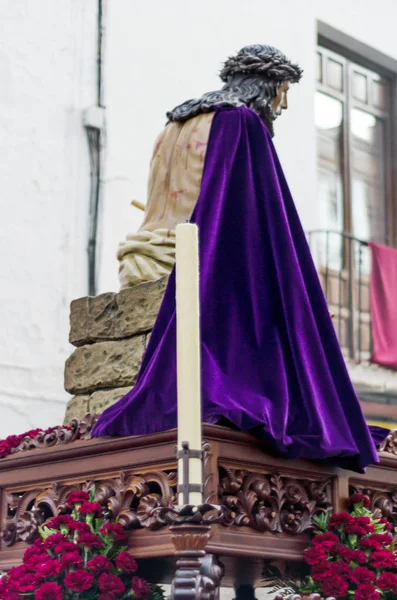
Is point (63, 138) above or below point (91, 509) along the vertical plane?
above

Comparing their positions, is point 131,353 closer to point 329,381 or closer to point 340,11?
point 329,381

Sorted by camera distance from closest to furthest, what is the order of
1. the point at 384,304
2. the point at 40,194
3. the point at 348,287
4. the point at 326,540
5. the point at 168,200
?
1. the point at 326,540
2. the point at 168,200
3. the point at 40,194
4. the point at 384,304
5. the point at 348,287

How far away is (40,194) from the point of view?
537 centimetres

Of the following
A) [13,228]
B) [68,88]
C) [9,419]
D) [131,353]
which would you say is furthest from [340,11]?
[131,353]

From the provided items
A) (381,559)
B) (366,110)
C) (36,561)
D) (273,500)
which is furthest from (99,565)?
(366,110)

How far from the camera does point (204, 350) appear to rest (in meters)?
2.50

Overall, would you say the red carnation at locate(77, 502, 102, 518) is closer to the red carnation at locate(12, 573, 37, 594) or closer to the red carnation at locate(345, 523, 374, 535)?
the red carnation at locate(12, 573, 37, 594)

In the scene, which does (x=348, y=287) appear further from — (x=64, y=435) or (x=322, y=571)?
(x=322, y=571)

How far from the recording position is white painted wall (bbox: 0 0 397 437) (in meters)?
5.19

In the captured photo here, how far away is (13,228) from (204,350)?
9.42 ft

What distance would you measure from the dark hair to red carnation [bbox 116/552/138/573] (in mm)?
1542

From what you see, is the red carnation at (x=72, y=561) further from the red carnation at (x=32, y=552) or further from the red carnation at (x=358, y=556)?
the red carnation at (x=358, y=556)

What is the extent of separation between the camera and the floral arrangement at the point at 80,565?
90.4 inches

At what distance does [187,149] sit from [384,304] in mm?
3744
